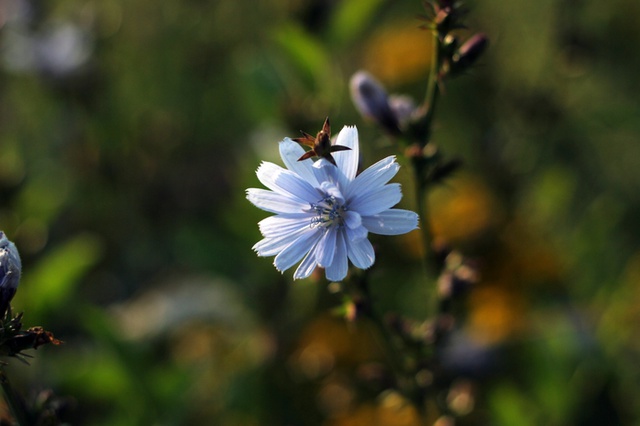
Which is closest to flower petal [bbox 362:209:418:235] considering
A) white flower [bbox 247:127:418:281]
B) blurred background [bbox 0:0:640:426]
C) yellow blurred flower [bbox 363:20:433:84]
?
white flower [bbox 247:127:418:281]

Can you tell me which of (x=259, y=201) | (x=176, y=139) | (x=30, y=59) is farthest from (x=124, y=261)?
(x=259, y=201)

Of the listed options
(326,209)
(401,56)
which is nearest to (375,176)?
(326,209)

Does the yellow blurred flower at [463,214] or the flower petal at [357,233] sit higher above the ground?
the flower petal at [357,233]

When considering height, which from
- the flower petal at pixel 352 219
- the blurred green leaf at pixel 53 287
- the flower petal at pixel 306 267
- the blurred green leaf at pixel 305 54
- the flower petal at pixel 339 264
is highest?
the flower petal at pixel 352 219

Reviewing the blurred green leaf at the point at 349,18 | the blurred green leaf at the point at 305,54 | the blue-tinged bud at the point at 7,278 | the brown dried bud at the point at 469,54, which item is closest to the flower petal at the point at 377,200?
the brown dried bud at the point at 469,54

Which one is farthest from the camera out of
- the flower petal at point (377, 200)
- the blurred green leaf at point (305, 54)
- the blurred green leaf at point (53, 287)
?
the blurred green leaf at point (305, 54)

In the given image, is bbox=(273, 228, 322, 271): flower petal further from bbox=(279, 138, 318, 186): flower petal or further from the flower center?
bbox=(279, 138, 318, 186): flower petal

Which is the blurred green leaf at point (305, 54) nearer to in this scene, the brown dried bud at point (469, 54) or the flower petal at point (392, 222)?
the brown dried bud at point (469, 54)

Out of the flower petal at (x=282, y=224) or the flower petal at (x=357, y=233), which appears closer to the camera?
the flower petal at (x=357, y=233)

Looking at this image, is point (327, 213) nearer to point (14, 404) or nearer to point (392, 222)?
point (392, 222)
